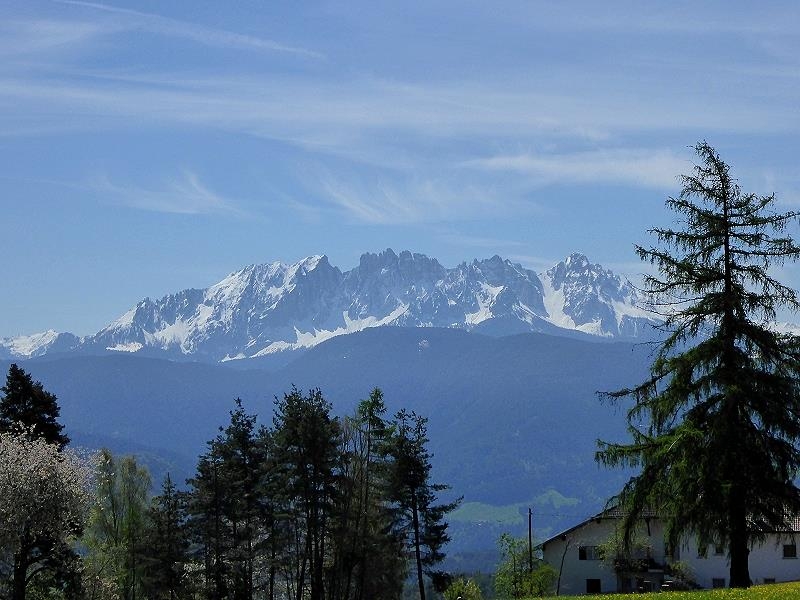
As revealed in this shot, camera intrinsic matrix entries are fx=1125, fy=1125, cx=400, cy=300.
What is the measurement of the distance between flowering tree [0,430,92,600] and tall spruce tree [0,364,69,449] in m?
7.39

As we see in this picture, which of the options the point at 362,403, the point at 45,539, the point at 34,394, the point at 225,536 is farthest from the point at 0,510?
the point at 362,403

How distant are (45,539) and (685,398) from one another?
38364 millimetres

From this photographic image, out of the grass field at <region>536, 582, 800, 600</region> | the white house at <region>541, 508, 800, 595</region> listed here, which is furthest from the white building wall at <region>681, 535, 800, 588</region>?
the grass field at <region>536, 582, 800, 600</region>

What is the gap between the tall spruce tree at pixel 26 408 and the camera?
69.9 m

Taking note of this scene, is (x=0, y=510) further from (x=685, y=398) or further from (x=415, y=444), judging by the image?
(x=685, y=398)

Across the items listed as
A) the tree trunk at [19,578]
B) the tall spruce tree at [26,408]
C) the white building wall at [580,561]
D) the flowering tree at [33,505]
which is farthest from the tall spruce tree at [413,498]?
the tree trunk at [19,578]

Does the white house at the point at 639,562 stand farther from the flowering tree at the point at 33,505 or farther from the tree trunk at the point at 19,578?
the tree trunk at the point at 19,578

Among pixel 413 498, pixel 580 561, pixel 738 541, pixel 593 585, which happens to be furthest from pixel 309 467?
pixel 593 585

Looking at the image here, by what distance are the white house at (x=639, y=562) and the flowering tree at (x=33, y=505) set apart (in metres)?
40.6

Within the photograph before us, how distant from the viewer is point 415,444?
268 ft

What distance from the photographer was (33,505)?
60.0 meters

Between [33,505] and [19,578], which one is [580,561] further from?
[33,505]

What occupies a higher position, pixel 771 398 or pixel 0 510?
pixel 771 398

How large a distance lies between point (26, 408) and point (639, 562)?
166ft
